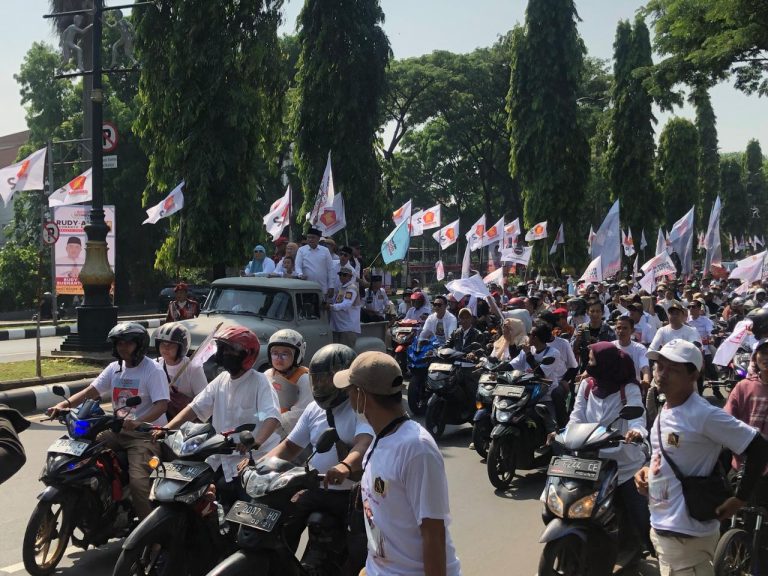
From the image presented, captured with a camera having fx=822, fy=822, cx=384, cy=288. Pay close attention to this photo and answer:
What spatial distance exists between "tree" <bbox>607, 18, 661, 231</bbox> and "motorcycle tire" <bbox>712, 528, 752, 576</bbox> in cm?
4059

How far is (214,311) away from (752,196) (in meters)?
94.1

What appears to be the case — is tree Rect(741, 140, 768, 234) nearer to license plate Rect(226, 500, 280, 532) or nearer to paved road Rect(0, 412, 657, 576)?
paved road Rect(0, 412, 657, 576)

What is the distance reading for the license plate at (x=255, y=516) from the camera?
12.6 ft

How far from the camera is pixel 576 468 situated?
4863 mm

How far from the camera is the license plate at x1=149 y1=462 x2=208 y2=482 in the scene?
4488 millimetres

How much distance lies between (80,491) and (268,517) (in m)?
1.97

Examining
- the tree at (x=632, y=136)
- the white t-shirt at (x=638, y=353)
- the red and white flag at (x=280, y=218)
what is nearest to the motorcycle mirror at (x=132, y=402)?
the white t-shirt at (x=638, y=353)

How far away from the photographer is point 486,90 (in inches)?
1815

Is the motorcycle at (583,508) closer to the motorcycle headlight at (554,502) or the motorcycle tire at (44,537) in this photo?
the motorcycle headlight at (554,502)

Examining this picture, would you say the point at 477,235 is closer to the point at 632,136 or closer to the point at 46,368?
the point at 46,368

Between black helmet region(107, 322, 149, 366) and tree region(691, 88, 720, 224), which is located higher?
tree region(691, 88, 720, 224)

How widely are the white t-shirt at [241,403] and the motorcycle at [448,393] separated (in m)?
4.79

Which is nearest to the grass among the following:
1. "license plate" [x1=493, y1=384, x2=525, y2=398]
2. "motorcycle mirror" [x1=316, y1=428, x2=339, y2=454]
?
"license plate" [x1=493, y1=384, x2=525, y2=398]

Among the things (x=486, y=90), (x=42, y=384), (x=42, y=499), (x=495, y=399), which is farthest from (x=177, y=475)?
(x=486, y=90)
